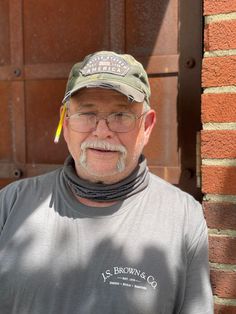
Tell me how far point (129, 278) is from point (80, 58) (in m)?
1.24

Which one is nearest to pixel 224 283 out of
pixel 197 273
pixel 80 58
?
pixel 197 273

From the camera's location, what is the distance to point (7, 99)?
8.11 ft

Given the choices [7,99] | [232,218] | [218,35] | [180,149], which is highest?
[218,35]

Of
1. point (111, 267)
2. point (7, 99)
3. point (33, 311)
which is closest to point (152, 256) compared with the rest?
point (111, 267)

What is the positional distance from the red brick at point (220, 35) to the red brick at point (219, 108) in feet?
0.56

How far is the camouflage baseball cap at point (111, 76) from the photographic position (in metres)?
1.55

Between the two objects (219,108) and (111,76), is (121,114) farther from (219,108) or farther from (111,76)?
(219,108)

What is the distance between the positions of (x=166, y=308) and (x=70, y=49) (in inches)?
55.0

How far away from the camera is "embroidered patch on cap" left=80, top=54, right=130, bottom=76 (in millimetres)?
1604

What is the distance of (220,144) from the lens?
165cm

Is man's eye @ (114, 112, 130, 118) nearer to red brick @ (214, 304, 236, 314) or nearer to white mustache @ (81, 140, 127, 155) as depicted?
white mustache @ (81, 140, 127, 155)

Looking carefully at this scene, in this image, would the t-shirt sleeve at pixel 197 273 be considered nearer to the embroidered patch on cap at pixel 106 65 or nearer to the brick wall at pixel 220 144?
the brick wall at pixel 220 144

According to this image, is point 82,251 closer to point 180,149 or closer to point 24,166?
point 180,149

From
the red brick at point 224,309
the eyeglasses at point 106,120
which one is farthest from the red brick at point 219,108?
the red brick at point 224,309
